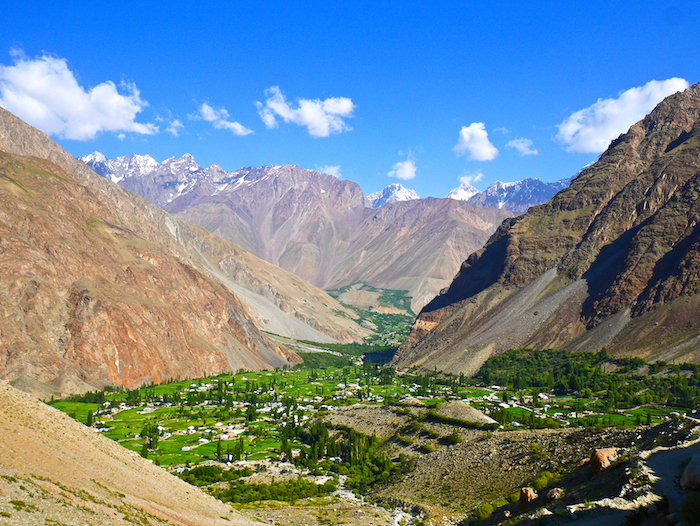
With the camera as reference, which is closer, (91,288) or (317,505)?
(317,505)

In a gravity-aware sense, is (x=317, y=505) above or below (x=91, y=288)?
below

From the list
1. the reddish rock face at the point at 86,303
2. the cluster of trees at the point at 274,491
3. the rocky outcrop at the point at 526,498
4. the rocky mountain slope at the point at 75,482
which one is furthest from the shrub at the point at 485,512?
the reddish rock face at the point at 86,303

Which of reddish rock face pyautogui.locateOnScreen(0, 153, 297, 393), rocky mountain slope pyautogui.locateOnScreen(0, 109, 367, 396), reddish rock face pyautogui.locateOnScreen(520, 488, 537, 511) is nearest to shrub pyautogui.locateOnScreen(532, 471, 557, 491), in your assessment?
reddish rock face pyautogui.locateOnScreen(520, 488, 537, 511)

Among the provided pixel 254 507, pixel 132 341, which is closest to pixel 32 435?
pixel 254 507

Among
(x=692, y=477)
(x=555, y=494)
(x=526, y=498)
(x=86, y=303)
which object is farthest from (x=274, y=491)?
(x=86, y=303)

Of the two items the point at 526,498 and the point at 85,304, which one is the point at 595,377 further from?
the point at 85,304

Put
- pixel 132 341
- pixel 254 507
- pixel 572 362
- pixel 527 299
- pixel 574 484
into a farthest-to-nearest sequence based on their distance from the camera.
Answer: pixel 527 299
pixel 132 341
pixel 572 362
pixel 254 507
pixel 574 484

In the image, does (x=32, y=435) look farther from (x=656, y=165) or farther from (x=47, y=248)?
(x=656, y=165)

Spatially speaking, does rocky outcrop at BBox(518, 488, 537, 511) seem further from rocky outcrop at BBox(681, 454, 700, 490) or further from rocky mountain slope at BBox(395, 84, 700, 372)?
rocky mountain slope at BBox(395, 84, 700, 372)
